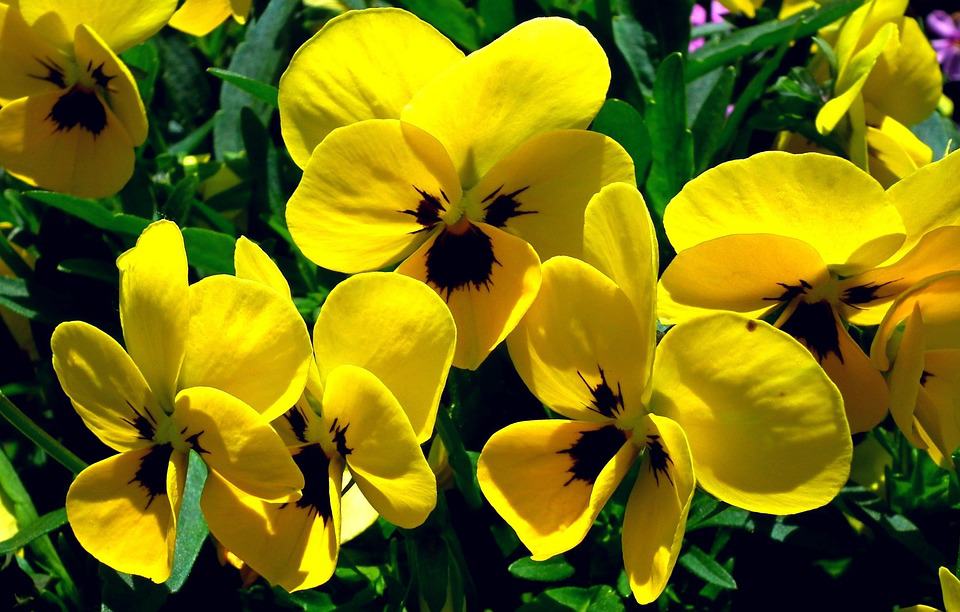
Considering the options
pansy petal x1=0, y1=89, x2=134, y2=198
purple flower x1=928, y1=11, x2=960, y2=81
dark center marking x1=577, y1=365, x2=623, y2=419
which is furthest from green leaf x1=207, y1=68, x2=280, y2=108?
purple flower x1=928, y1=11, x2=960, y2=81

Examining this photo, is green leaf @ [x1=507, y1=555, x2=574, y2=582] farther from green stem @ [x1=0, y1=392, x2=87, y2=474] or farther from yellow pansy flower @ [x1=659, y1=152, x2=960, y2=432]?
green stem @ [x1=0, y1=392, x2=87, y2=474]

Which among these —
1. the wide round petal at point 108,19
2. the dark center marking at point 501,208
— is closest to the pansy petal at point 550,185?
the dark center marking at point 501,208

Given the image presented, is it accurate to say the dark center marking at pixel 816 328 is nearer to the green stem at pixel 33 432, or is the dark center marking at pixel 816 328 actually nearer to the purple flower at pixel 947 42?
the green stem at pixel 33 432

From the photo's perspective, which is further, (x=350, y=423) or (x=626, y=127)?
(x=626, y=127)

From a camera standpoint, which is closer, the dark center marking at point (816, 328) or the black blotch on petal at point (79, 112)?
the dark center marking at point (816, 328)

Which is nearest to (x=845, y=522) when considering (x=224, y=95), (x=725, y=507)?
(x=725, y=507)

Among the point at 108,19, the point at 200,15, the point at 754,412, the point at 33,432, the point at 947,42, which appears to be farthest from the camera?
the point at 947,42

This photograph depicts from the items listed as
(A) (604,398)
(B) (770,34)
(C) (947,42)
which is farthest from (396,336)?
(C) (947,42)

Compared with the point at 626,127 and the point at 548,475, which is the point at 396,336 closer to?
the point at 548,475
